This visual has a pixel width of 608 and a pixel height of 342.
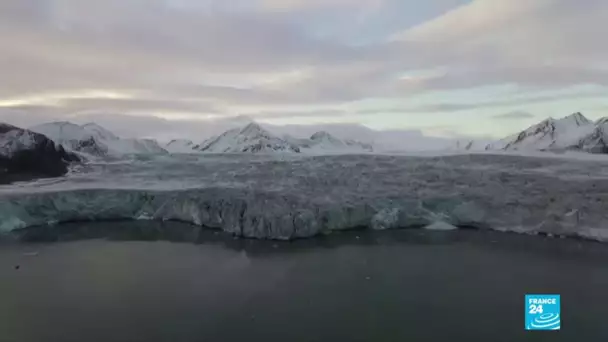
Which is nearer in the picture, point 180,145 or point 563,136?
point 563,136

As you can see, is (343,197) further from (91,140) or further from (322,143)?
(322,143)

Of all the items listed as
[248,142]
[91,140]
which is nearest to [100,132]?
[91,140]

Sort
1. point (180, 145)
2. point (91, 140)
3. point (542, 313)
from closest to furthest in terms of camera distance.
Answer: point (542, 313) < point (91, 140) < point (180, 145)

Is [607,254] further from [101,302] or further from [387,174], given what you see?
[101,302]

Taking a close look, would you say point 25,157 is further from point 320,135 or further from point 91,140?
point 320,135

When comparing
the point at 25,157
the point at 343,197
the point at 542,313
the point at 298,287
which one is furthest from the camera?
the point at 25,157

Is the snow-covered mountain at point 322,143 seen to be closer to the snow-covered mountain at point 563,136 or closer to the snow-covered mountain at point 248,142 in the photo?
the snow-covered mountain at point 248,142

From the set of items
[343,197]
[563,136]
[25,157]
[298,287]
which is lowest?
[298,287]

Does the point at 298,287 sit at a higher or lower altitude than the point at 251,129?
lower
